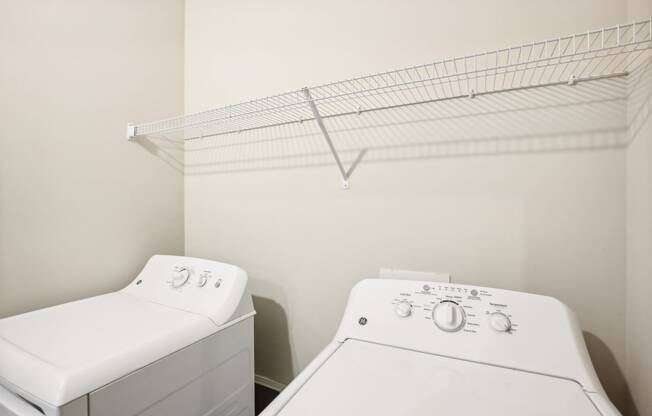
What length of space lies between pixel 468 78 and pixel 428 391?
3.26 ft

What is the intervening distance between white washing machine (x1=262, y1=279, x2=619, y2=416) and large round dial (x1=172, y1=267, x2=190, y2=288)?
2.48ft

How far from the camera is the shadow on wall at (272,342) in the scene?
152 cm

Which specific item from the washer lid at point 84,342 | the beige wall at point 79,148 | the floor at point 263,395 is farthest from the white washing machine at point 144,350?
the floor at point 263,395

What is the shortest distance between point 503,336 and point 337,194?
32.8 inches

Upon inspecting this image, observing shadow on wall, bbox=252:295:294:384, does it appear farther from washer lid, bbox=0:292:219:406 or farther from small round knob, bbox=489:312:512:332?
small round knob, bbox=489:312:512:332

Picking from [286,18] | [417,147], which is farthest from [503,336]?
[286,18]

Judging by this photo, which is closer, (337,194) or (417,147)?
(417,147)

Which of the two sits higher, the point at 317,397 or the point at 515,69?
the point at 515,69

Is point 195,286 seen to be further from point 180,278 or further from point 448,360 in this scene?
point 448,360

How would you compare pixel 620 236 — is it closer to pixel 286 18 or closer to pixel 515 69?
pixel 515 69

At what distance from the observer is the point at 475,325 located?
834 mm

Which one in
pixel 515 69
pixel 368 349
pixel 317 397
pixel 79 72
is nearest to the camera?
pixel 317 397

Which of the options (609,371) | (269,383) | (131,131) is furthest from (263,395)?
(131,131)

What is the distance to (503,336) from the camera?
80 centimetres
